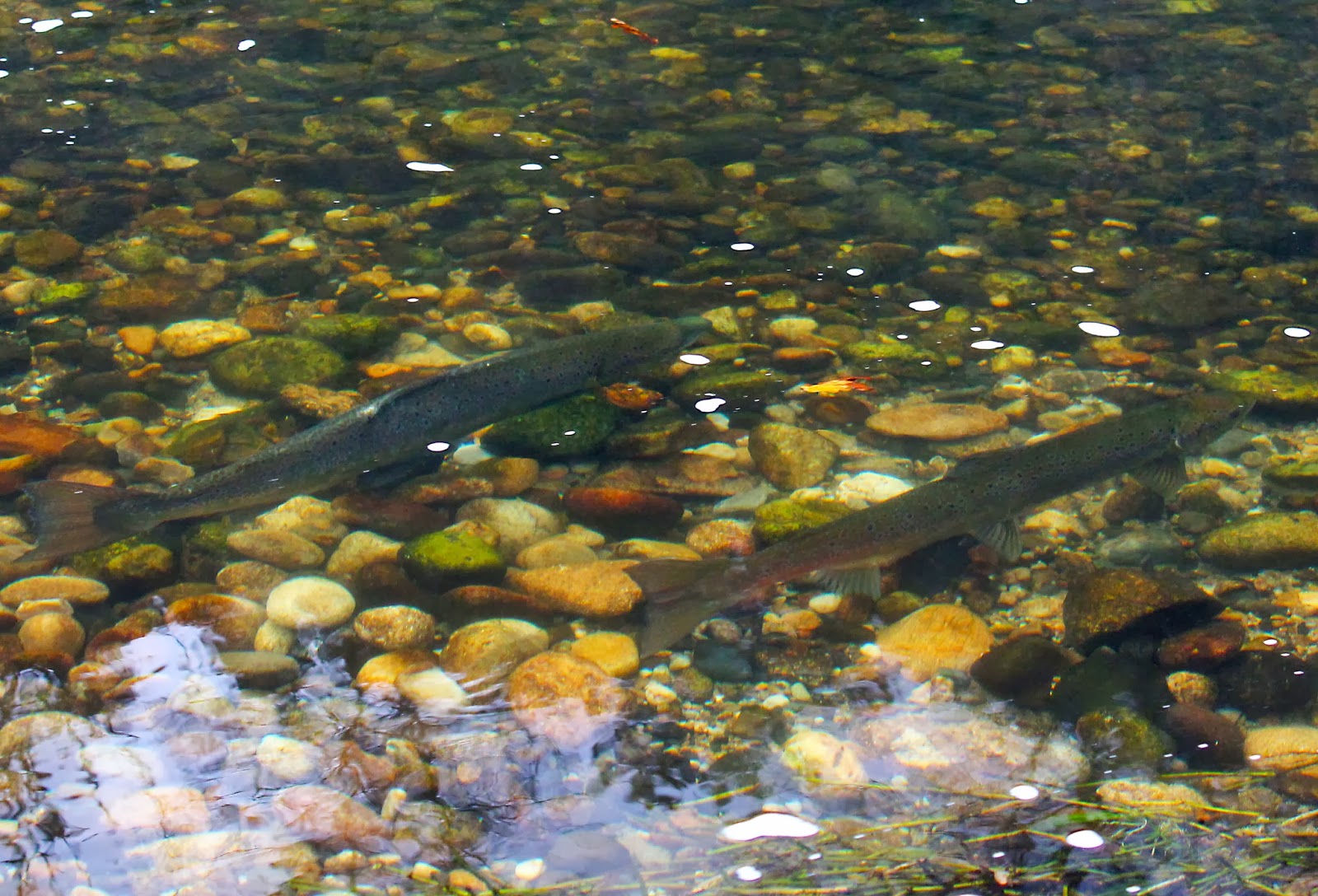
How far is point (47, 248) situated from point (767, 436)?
4876 millimetres

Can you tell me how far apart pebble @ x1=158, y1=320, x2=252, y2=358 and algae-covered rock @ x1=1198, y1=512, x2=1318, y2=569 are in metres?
5.07

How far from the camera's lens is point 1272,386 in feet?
19.0

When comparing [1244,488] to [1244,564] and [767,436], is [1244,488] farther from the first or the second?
[767,436]

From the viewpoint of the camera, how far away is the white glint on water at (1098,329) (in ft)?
21.0

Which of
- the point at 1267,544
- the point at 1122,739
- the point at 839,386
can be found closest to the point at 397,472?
the point at 839,386

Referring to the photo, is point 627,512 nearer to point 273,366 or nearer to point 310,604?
point 310,604

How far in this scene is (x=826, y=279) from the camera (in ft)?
22.7

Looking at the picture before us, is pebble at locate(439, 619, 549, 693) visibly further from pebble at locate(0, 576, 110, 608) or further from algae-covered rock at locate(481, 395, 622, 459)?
pebble at locate(0, 576, 110, 608)

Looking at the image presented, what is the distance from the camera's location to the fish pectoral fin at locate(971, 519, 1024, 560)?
189 inches

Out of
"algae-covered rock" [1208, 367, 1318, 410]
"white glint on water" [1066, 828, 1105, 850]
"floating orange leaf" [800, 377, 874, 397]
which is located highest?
"floating orange leaf" [800, 377, 874, 397]

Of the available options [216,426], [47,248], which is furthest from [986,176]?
[47,248]

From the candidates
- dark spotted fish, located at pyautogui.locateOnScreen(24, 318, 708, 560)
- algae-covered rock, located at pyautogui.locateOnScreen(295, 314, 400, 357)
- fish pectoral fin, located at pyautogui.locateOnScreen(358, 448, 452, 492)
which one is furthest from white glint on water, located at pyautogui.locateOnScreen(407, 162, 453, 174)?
fish pectoral fin, located at pyautogui.locateOnScreen(358, 448, 452, 492)

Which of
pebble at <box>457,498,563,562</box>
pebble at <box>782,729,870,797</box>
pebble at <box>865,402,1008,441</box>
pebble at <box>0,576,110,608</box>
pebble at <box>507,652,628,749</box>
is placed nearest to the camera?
pebble at <box>782,729,870,797</box>

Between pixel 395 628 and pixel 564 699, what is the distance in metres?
0.77
